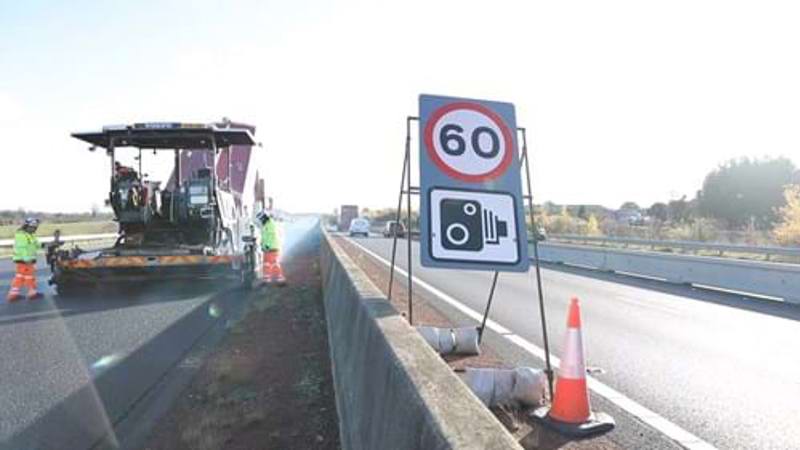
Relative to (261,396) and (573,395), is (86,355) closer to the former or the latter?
(261,396)

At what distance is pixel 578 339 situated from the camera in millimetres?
4965

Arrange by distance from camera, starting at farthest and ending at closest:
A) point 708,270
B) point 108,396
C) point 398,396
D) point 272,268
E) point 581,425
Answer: point 708,270, point 272,268, point 108,396, point 581,425, point 398,396

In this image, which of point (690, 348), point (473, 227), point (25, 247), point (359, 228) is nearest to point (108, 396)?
point (473, 227)

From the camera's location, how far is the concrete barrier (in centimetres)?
270

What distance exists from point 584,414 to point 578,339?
1.81 feet

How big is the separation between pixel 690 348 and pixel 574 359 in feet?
13.7

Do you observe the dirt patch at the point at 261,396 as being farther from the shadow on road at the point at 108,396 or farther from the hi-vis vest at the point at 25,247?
the hi-vis vest at the point at 25,247

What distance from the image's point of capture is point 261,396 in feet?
20.8

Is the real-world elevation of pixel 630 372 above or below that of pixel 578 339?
below

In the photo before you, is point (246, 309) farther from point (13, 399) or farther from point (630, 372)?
point (630, 372)

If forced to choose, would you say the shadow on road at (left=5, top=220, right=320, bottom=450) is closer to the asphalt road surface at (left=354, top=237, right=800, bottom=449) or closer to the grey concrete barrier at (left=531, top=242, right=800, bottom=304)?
the asphalt road surface at (left=354, top=237, right=800, bottom=449)

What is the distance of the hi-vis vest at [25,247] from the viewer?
1348 centimetres

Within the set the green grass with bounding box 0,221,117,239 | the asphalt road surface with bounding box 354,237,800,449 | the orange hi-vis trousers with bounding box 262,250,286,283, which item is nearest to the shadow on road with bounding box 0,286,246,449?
the asphalt road surface with bounding box 354,237,800,449

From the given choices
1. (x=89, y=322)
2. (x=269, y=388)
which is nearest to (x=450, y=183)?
(x=269, y=388)
